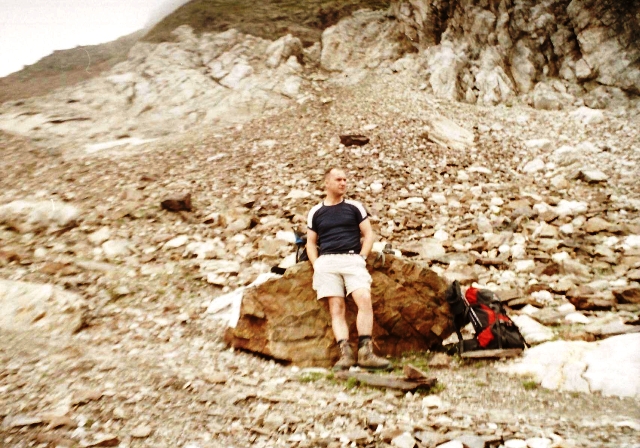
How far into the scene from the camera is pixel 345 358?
401cm

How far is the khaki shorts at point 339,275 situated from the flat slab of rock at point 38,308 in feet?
9.41

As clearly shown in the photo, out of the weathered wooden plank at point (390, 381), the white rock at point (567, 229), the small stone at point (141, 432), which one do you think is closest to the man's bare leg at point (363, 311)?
the weathered wooden plank at point (390, 381)

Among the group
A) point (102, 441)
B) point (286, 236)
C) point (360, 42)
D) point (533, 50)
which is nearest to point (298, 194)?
point (286, 236)

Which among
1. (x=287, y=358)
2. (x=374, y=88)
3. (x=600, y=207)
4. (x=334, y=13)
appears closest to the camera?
(x=287, y=358)

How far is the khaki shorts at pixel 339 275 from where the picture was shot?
4.32 meters

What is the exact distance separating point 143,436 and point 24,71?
716 inches

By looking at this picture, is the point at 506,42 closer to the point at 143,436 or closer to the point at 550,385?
the point at 550,385

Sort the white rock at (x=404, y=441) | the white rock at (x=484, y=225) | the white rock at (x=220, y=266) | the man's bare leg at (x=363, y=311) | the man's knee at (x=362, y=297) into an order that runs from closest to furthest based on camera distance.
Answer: the white rock at (x=404, y=441)
the man's bare leg at (x=363, y=311)
the man's knee at (x=362, y=297)
the white rock at (x=220, y=266)
the white rock at (x=484, y=225)

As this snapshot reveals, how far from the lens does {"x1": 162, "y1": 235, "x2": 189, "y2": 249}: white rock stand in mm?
6855

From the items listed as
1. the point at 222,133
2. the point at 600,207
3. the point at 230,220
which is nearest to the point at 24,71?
the point at 222,133

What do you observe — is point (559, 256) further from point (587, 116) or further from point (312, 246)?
point (587, 116)

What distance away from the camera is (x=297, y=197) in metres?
8.14

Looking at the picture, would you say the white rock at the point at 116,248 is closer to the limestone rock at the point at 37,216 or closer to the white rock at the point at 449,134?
the limestone rock at the point at 37,216

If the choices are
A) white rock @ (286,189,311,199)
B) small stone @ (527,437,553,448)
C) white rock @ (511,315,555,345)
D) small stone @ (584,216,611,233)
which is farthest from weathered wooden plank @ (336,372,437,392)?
small stone @ (584,216,611,233)
